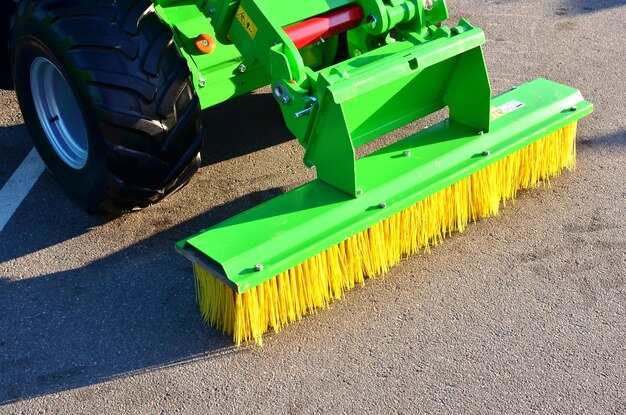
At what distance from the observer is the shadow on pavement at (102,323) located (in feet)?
11.0

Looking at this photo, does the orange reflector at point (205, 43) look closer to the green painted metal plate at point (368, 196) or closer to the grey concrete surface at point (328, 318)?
the grey concrete surface at point (328, 318)

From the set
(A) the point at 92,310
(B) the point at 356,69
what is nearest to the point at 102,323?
(A) the point at 92,310

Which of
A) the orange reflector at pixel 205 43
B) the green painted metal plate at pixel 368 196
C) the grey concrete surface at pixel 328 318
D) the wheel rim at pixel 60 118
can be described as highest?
the orange reflector at pixel 205 43

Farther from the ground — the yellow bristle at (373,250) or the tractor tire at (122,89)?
the tractor tire at (122,89)

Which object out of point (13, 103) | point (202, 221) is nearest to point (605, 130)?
point (202, 221)

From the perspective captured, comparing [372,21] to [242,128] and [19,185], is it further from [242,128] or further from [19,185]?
[19,185]

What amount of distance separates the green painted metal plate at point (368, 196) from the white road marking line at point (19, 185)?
1.44 meters

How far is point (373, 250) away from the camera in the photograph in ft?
11.9

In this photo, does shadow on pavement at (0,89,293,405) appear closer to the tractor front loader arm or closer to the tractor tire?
the tractor tire

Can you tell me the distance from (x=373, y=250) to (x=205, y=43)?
135 cm

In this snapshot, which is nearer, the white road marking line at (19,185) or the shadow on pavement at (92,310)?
the shadow on pavement at (92,310)

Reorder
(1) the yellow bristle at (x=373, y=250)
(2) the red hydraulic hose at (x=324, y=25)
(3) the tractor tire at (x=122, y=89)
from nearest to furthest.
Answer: (1) the yellow bristle at (x=373, y=250) → (3) the tractor tire at (x=122, y=89) → (2) the red hydraulic hose at (x=324, y=25)

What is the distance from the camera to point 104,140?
11.8ft

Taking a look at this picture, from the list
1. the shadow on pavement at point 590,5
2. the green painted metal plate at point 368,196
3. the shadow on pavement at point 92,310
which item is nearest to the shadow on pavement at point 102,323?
the shadow on pavement at point 92,310
